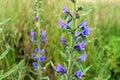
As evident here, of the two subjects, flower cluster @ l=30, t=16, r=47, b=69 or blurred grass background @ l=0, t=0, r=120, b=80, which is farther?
blurred grass background @ l=0, t=0, r=120, b=80

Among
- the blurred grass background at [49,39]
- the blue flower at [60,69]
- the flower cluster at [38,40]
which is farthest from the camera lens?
the blurred grass background at [49,39]

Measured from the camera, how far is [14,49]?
566 centimetres

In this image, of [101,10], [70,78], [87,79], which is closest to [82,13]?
[70,78]

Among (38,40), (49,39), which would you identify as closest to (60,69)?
(38,40)

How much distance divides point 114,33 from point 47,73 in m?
2.30

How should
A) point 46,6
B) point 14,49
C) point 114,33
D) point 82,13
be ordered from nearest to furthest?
1. point 82,13
2. point 14,49
3. point 46,6
4. point 114,33

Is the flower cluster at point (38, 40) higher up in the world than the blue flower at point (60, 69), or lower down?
lower down

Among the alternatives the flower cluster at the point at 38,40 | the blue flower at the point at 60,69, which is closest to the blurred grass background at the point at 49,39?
the flower cluster at the point at 38,40

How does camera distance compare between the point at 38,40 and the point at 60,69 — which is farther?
the point at 38,40

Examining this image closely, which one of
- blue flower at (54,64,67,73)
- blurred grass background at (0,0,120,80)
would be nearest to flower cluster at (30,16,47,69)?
blurred grass background at (0,0,120,80)

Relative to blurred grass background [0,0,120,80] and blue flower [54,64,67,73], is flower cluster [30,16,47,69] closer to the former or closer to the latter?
blurred grass background [0,0,120,80]

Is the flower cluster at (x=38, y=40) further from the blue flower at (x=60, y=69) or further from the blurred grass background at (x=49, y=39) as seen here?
the blue flower at (x=60, y=69)

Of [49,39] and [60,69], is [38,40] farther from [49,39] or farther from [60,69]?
[60,69]

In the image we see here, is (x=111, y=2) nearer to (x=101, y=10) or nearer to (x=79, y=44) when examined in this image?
(x=101, y=10)
